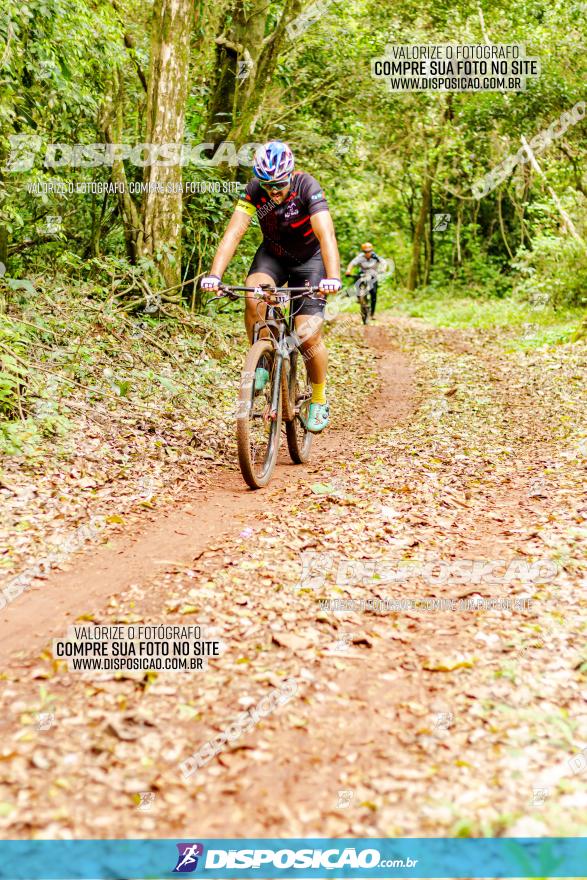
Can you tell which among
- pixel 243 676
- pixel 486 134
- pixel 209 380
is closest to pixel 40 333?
pixel 209 380

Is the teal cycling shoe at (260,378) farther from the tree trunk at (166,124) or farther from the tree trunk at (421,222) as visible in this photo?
the tree trunk at (421,222)

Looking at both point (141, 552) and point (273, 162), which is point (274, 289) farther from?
point (141, 552)

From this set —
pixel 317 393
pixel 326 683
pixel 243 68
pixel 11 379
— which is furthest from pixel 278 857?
pixel 243 68

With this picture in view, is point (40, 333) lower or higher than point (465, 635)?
higher

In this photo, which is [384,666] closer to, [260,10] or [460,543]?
[460,543]

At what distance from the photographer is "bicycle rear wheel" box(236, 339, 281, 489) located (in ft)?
19.9

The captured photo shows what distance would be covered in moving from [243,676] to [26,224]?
888cm

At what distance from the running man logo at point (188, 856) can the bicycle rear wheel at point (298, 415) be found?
4.73m

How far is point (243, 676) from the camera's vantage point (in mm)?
3498

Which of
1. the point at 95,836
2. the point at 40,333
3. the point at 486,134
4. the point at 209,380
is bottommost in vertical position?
the point at 95,836

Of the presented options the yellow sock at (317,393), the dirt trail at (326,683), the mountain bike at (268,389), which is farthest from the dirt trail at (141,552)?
the yellow sock at (317,393)

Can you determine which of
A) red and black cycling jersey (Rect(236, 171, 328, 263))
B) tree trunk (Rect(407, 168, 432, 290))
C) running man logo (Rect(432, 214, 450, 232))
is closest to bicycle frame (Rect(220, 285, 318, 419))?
red and black cycling jersey (Rect(236, 171, 328, 263))

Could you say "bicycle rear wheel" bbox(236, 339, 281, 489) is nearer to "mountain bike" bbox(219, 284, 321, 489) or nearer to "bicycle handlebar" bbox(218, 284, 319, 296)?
"mountain bike" bbox(219, 284, 321, 489)

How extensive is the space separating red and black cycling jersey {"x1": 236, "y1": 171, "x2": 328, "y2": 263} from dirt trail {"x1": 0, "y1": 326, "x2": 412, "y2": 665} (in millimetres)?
2080
